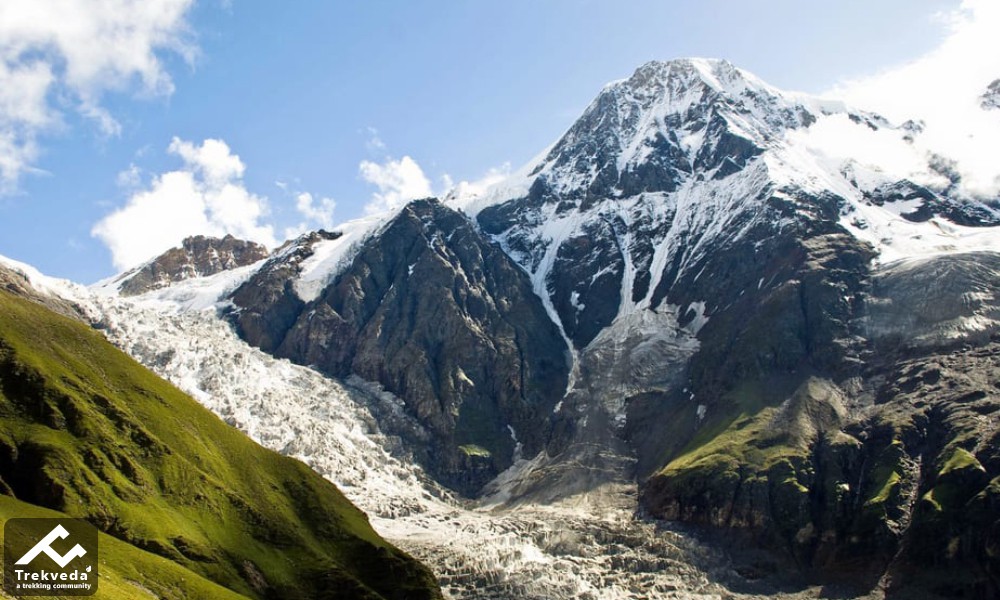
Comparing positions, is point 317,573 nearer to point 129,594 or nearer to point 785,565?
point 129,594

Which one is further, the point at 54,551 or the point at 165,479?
the point at 165,479

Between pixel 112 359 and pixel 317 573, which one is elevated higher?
pixel 112 359

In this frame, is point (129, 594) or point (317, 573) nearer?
point (129, 594)

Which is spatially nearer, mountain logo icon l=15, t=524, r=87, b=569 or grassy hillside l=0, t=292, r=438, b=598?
mountain logo icon l=15, t=524, r=87, b=569

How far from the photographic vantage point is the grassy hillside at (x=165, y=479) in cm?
13625

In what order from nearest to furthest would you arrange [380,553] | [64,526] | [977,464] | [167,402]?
[64,526], [380,553], [167,402], [977,464]

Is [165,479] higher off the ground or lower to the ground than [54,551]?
A: higher

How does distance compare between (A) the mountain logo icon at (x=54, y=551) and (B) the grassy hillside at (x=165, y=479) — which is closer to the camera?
(A) the mountain logo icon at (x=54, y=551)

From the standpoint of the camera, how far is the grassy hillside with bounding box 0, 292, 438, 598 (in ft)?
447

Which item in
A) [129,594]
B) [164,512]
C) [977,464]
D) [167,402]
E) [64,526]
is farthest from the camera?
[977,464]

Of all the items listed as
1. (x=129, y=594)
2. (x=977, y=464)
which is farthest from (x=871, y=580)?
(x=129, y=594)

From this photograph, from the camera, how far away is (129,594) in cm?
10938

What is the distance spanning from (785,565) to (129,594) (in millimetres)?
149361

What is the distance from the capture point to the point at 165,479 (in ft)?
508
